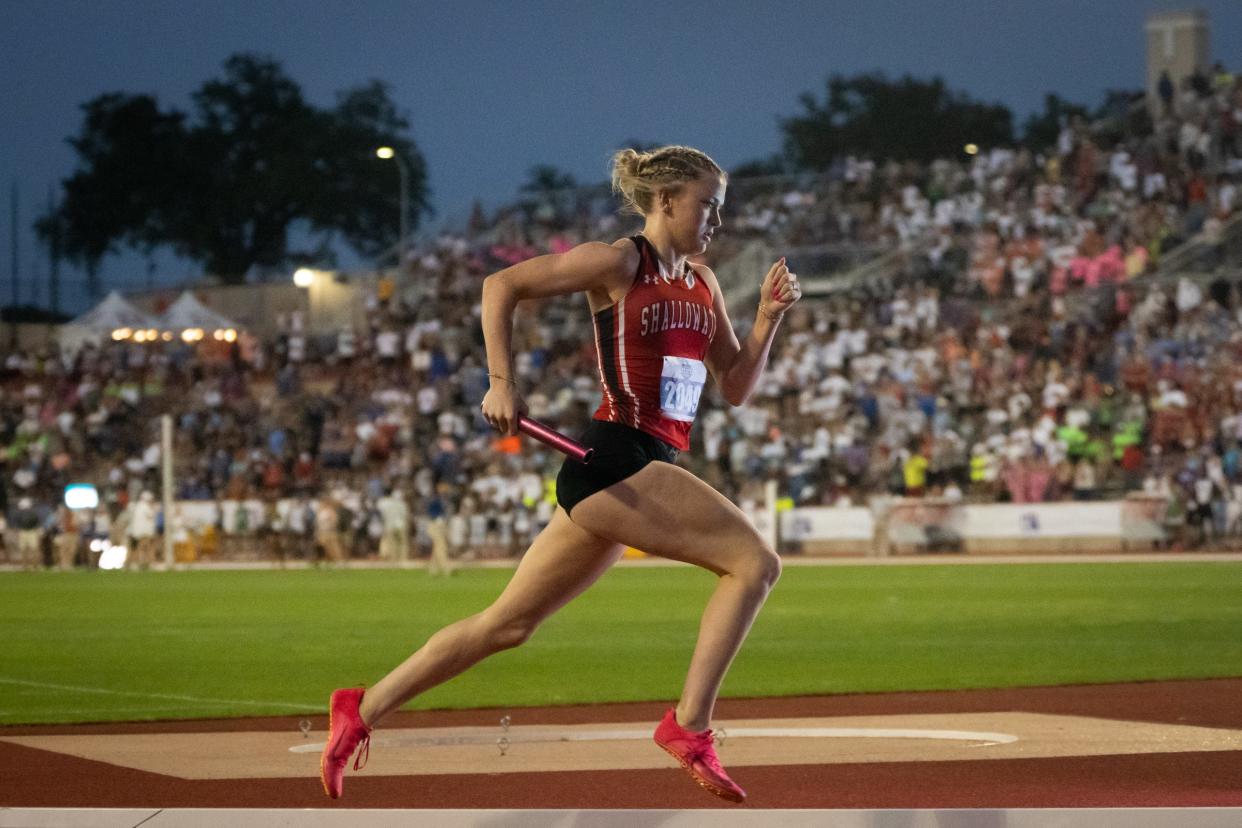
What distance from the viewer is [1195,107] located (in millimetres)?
37594

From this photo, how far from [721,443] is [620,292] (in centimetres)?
2893

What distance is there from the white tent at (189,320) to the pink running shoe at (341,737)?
40.1 m

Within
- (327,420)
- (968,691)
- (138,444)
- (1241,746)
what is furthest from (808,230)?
(1241,746)

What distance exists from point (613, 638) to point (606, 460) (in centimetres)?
1182

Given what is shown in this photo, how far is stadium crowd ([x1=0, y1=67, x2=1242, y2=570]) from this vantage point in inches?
1276

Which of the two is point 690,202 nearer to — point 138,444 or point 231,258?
point 138,444

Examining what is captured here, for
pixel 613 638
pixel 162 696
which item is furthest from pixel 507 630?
pixel 613 638

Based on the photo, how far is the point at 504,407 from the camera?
580 centimetres

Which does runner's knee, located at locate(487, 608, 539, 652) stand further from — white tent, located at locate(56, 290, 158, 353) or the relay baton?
white tent, located at locate(56, 290, 158, 353)

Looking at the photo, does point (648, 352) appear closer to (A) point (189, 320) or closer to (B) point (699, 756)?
(B) point (699, 756)

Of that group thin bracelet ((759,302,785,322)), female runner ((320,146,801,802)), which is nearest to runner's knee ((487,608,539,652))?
female runner ((320,146,801,802))

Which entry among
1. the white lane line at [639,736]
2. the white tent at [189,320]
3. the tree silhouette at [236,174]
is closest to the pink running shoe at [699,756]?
the white lane line at [639,736]

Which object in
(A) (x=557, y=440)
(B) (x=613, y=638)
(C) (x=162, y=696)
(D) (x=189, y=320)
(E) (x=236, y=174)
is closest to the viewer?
(A) (x=557, y=440)

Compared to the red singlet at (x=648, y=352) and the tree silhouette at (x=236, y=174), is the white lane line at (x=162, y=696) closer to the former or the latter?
the red singlet at (x=648, y=352)
